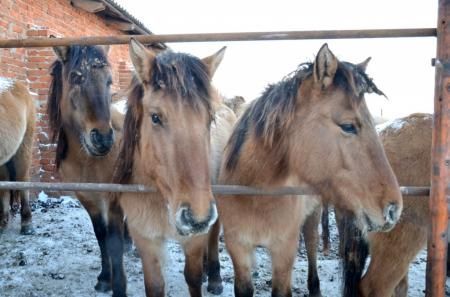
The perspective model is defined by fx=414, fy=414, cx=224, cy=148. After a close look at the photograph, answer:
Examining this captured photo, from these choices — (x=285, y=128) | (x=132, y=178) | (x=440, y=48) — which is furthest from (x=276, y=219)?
(x=440, y=48)

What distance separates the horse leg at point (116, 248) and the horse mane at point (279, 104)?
1.19 meters

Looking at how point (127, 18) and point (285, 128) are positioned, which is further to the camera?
point (127, 18)

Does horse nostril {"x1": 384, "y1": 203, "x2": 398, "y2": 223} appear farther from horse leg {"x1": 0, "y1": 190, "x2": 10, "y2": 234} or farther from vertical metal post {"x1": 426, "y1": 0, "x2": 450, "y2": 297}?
horse leg {"x1": 0, "y1": 190, "x2": 10, "y2": 234}

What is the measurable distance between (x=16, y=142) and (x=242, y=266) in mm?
3727

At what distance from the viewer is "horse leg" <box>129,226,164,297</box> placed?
2907mm

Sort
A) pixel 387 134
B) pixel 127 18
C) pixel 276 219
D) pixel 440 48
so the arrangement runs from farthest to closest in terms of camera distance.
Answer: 1. pixel 127 18
2. pixel 387 134
3. pixel 276 219
4. pixel 440 48

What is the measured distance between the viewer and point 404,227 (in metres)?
2.73

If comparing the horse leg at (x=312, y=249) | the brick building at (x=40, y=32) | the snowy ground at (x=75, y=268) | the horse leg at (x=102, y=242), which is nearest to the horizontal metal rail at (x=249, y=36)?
the horse leg at (x=102, y=242)

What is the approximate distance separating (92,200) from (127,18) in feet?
20.3

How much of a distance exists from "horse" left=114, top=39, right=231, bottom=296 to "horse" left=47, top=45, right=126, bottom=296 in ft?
1.93

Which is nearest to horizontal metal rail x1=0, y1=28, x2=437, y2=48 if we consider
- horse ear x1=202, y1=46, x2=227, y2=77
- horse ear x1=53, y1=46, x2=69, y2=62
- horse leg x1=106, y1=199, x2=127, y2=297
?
horse ear x1=202, y1=46, x2=227, y2=77

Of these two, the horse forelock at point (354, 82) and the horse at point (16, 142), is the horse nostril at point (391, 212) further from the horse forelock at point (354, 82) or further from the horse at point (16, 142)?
the horse at point (16, 142)

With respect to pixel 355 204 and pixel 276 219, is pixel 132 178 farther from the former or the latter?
pixel 355 204

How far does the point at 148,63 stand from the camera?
2.31 metres
